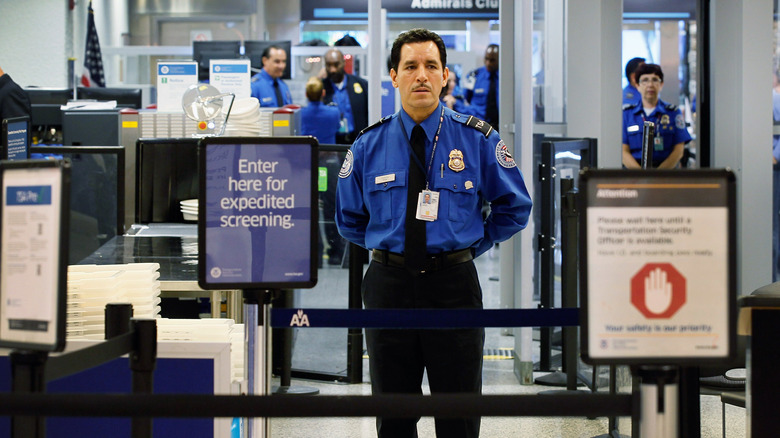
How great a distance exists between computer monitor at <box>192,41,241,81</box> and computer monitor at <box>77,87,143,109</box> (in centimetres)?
64

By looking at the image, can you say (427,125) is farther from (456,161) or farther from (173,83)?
(173,83)

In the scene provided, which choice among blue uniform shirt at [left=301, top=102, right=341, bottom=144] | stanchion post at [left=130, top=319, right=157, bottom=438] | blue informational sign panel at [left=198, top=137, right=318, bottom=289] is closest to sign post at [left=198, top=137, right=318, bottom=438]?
blue informational sign panel at [left=198, top=137, right=318, bottom=289]

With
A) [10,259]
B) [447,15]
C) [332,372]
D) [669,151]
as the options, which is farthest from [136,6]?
[10,259]

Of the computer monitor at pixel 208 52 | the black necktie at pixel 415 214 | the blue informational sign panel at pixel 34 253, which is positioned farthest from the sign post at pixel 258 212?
the computer monitor at pixel 208 52

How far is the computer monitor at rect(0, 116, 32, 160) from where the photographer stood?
15.5ft

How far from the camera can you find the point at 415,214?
2.88 m

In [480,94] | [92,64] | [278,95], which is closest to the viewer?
[278,95]

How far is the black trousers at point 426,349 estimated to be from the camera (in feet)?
9.34

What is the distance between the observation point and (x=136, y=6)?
16578mm

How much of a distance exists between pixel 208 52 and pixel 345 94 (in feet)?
5.15

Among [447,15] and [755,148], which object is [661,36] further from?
[755,148]

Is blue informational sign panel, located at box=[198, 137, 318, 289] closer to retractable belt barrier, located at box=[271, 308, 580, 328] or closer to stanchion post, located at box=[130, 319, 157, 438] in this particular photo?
stanchion post, located at box=[130, 319, 157, 438]

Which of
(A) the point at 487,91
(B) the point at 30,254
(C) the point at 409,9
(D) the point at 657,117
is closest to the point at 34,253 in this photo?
(B) the point at 30,254

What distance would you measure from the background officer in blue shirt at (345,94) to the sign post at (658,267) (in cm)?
820
